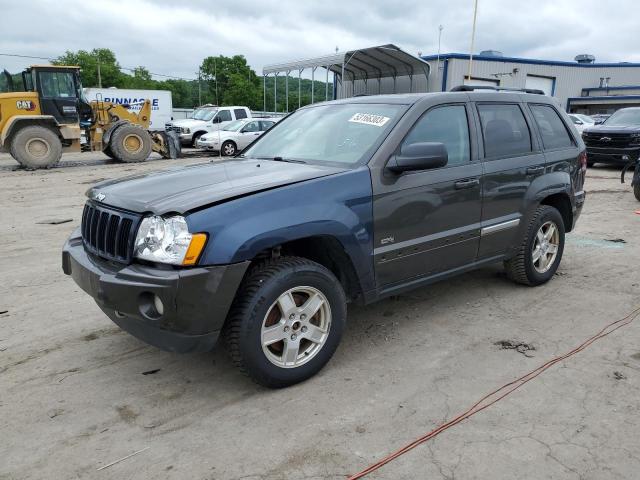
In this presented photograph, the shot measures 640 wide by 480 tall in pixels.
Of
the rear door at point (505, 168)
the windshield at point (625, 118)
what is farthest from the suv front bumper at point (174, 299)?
the windshield at point (625, 118)

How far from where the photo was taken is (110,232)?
3.02m

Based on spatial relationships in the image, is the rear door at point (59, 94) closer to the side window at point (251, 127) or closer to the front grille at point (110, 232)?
the side window at point (251, 127)

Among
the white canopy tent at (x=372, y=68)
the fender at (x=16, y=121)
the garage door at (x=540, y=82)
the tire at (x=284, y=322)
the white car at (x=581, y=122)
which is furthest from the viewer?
the garage door at (x=540, y=82)

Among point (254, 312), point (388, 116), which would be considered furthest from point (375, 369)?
point (388, 116)

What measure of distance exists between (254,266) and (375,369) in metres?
1.08

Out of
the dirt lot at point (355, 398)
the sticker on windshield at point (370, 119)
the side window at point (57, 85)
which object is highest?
the side window at point (57, 85)

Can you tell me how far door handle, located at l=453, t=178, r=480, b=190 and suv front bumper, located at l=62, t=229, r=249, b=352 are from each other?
73.9 inches

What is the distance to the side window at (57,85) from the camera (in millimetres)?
15727

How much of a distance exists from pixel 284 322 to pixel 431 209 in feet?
4.62

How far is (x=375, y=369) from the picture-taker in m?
3.36

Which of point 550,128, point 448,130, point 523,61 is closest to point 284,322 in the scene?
point 448,130

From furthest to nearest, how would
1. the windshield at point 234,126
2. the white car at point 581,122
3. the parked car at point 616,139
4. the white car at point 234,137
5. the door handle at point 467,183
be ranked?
the white car at point 581,122, the windshield at point 234,126, the white car at point 234,137, the parked car at point 616,139, the door handle at point 467,183

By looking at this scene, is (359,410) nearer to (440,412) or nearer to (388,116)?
(440,412)

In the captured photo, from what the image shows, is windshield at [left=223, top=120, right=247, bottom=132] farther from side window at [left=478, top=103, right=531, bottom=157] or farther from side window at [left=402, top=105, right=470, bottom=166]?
side window at [left=402, top=105, right=470, bottom=166]
